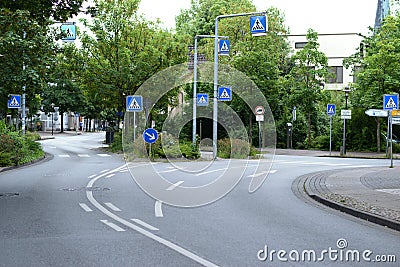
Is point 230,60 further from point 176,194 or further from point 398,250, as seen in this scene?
point 398,250

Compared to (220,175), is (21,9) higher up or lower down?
higher up

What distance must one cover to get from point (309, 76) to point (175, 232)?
37301 mm

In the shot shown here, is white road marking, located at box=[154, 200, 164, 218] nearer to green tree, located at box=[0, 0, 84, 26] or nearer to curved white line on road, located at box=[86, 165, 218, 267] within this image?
curved white line on road, located at box=[86, 165, 218, 267]

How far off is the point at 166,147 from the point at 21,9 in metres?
16.8

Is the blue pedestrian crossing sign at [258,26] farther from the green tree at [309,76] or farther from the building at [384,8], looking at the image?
the building at [384,8]

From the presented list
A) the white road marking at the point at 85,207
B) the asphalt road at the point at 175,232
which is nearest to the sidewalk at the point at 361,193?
the asphalt road at the point at 175,232

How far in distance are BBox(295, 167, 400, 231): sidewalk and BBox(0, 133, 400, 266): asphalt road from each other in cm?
37

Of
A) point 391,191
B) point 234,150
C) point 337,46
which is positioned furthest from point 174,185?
point 337,46

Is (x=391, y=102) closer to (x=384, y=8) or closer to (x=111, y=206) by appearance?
(x=111, y=206)

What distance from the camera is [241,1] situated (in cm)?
6488

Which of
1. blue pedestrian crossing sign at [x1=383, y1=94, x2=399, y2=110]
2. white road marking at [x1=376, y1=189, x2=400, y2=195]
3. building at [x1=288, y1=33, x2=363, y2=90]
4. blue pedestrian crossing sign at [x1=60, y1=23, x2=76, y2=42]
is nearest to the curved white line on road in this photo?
white road marking at [x1=376, y1=189, x2=400, y2=195]

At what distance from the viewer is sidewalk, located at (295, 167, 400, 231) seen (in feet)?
34.0

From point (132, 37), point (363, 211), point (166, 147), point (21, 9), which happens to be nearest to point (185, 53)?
point (132, 37)

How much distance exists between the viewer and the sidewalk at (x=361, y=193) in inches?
409
